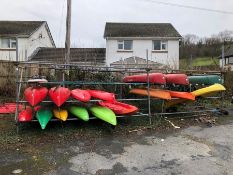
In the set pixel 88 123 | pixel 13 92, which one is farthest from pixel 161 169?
pixel 13 92

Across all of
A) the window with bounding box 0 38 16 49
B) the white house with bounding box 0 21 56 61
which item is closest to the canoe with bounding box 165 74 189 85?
the white house with bounding box 0 21 56 61

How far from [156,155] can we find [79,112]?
2195 mm

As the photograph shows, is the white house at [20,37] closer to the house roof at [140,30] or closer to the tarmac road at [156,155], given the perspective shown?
the house roof at [140,30]

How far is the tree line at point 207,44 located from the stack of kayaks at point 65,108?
48.2 m

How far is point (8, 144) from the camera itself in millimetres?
6383

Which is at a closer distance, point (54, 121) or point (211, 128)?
point (54, 121)

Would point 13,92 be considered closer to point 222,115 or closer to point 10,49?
point 222,115

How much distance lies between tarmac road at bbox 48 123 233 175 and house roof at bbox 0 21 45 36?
89.6ft

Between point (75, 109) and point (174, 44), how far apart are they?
85.5 feet

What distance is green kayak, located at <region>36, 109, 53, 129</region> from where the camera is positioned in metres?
6.87

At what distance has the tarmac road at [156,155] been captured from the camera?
5.39 metres

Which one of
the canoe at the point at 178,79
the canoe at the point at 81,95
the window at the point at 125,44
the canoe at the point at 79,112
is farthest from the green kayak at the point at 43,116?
the window at the point at 125,44

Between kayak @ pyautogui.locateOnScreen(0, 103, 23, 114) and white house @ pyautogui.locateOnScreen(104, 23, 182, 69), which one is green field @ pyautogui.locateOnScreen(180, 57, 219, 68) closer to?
white house @ pyautogui.locateOnScreen(104, 23, 182, 69)

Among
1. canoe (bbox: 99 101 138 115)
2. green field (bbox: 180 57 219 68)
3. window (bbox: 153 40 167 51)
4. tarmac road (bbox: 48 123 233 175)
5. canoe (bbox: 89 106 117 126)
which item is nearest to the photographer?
tarmac road (bbox: 48 123 233 175)
